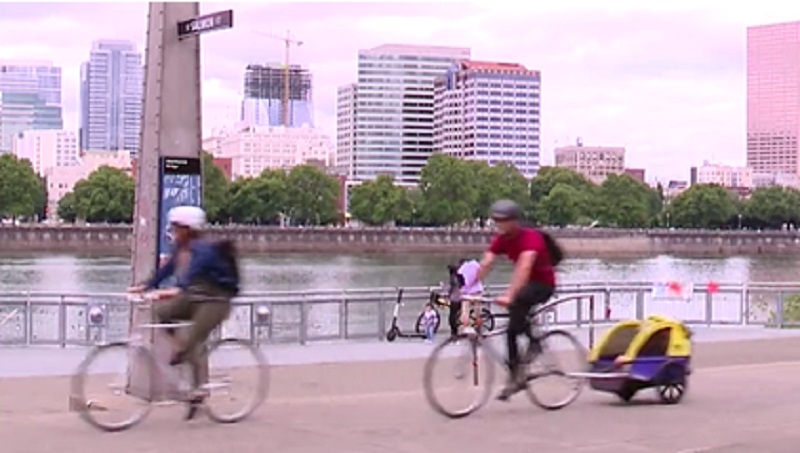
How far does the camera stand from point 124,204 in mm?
158750

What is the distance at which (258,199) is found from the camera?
15962 centimetres

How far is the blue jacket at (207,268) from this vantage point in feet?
34.3

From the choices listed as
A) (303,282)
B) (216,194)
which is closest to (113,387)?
(303,282)

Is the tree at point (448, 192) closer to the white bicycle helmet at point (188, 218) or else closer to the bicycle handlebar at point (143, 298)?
the bicycle handlebar at point (143, 298)

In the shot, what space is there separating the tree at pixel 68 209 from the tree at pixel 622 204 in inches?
2570

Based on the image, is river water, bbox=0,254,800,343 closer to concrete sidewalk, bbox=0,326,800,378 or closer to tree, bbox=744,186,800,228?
concrete sidewalk, bbox=0,326,800,378

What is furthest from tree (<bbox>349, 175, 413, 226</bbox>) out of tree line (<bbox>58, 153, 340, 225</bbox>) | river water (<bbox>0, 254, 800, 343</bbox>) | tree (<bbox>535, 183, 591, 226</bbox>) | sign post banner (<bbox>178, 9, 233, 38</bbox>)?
sign post banner (<bbox>178, 9, 233, 38</bbox>)

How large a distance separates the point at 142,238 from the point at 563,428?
4.13m

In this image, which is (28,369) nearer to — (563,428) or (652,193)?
(563,428)

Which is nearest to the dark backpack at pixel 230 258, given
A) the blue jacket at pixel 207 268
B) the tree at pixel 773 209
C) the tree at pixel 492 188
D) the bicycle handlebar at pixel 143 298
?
the blue jacket at pixel 207 268

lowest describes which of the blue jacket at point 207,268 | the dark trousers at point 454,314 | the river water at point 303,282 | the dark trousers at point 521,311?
the river water at point 303,282

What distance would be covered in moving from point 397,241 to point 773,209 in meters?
64.0

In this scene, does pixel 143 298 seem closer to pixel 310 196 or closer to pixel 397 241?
pixel 397 241

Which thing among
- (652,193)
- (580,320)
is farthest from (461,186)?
(580,320)
